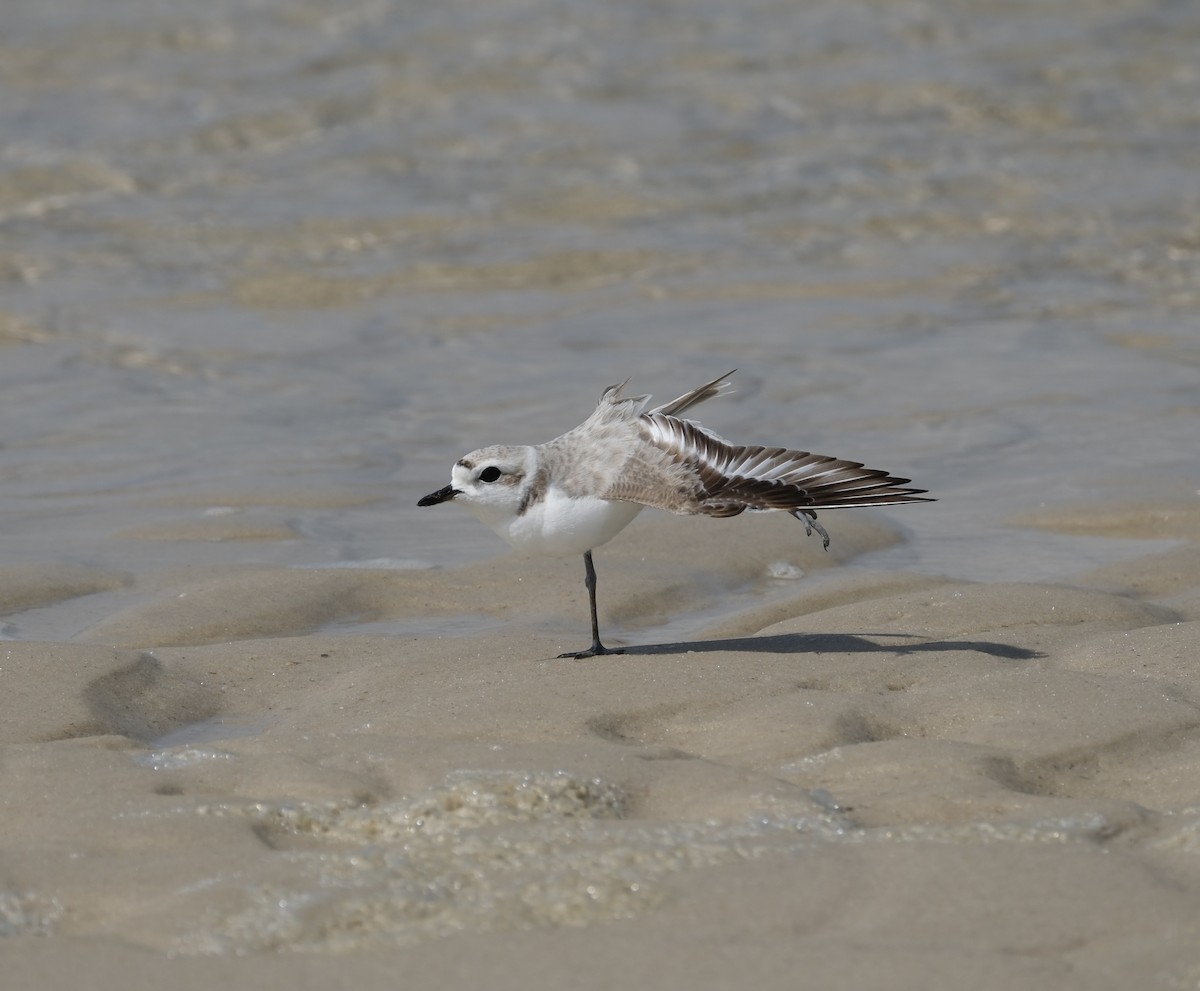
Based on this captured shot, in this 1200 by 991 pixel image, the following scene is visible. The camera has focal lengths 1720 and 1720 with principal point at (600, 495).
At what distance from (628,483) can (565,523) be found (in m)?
0.25

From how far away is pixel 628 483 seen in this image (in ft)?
17.7

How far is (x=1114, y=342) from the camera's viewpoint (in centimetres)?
1045

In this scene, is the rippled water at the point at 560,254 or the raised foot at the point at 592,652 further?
the rippled water at the point at 560,254

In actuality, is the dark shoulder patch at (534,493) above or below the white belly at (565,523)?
above

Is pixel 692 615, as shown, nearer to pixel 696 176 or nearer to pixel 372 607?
pixel 372 607

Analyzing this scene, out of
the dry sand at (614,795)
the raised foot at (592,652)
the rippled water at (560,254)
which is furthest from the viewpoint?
the rippled water at (560,254)

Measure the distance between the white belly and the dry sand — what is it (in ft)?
1.24

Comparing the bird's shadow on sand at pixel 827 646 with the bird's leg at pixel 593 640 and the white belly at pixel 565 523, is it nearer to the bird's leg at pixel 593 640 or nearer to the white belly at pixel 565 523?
the bird's leg at pixel 593 640

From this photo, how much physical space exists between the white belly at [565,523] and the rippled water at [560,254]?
1.67 metres

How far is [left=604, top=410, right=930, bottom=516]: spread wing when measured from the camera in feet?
16.9

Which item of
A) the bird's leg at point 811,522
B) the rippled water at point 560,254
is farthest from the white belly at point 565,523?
the rippled water at point 560,254

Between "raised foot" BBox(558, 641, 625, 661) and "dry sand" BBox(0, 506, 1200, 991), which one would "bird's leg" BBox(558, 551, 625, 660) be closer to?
"raised foot" BBox(558, 641, 625, 661)

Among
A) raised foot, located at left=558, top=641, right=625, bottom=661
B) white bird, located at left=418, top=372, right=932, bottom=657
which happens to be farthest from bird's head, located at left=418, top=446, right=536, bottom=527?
raised foot, located at left=558, top=641, right=625, bottom=661

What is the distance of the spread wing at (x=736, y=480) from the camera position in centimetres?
516
